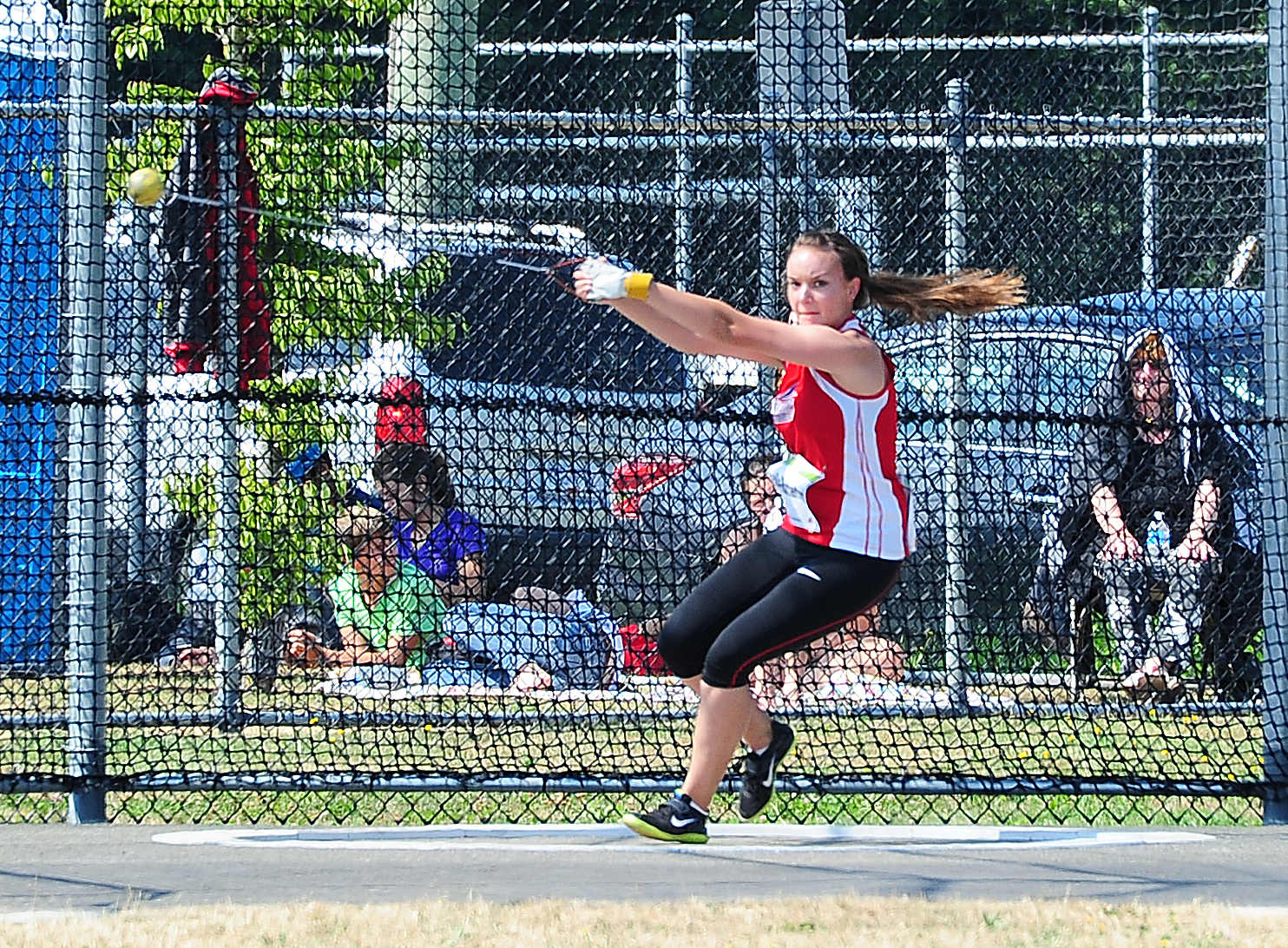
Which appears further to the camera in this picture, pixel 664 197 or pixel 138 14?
pixel 138 14

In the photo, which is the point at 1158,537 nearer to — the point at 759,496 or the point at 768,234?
the point at 759,496

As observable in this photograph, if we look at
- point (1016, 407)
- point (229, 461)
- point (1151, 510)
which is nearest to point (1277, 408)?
point (1016, 407)

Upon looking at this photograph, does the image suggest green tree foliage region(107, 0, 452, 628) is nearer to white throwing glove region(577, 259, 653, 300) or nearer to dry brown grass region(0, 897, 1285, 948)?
white throwing glove region(577, 259, 653, 300)

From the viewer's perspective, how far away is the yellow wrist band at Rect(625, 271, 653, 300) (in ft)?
14.0

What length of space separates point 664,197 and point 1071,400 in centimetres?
158

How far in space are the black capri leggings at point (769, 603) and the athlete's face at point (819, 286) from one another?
573 millimetres

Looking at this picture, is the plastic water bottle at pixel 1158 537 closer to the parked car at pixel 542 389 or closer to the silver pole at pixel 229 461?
the parked car at pixel 542 389

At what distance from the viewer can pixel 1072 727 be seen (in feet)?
20.9

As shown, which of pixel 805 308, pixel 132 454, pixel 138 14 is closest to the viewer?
pixel 805 308

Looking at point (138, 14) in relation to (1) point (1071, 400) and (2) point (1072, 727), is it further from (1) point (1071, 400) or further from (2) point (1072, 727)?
(2) point (1072, 727)

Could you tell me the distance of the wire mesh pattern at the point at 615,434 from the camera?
6094mm

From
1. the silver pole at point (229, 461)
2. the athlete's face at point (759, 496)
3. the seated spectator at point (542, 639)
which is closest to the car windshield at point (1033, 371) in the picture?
the athlete's face at point (759, 496)

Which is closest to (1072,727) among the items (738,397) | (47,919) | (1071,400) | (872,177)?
(1071,400)

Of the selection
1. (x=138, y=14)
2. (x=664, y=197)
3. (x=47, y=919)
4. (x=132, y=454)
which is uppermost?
(x=138, y=14)
